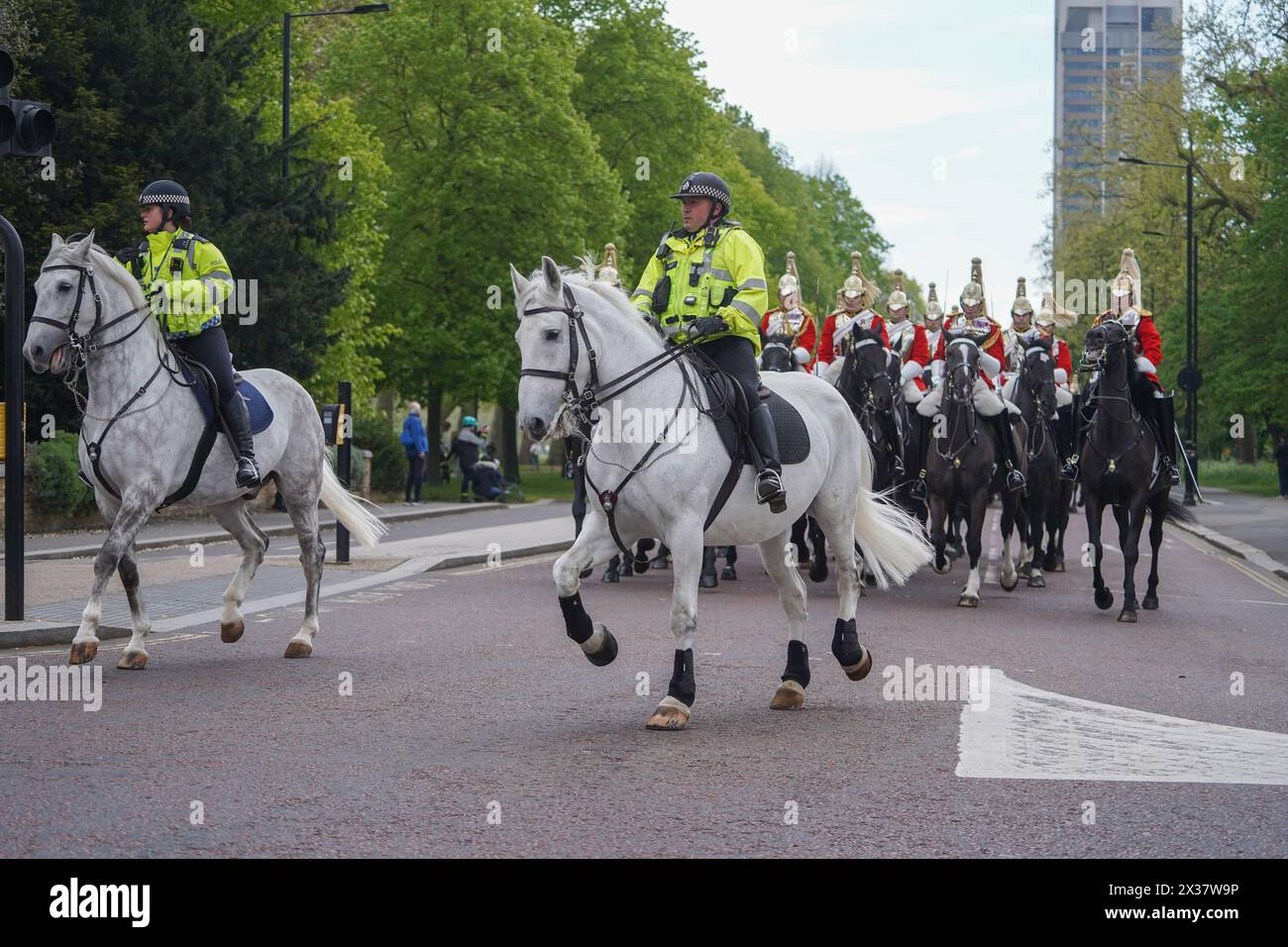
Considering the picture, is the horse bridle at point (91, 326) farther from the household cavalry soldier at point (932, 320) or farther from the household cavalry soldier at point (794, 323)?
the household cavalry soldier at point (932, 320)

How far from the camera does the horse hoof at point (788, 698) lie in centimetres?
904

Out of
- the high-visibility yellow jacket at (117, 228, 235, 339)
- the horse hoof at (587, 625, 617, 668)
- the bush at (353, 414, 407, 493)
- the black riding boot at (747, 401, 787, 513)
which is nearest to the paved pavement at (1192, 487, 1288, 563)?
the black riding boot at (747, 401, 787, 513)

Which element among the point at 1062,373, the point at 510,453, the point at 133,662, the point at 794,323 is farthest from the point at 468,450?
the point at 133,662

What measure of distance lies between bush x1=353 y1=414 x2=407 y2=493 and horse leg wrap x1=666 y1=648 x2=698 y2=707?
28.3 meters

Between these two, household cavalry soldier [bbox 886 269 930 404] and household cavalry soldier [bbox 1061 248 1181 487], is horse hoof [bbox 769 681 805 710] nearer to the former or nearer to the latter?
household cavalry soldier [bbox 1061 248 1181 487]

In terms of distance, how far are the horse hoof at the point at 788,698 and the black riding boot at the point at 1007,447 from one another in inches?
328

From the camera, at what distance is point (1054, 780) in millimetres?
A: 7070

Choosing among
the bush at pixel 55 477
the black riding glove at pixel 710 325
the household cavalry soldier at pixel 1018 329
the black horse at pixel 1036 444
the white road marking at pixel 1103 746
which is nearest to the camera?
the white road marking at pixel 1103 746

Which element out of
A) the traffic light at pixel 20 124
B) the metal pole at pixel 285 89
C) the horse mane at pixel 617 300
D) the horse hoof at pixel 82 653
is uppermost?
the metal pole at pixel 285 89

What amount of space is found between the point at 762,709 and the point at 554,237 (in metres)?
36.7

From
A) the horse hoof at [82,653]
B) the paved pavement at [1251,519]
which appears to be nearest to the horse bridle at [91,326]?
the horse hoof at [82,653]

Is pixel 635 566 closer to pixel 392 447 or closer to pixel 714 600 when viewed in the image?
pixel 714 600

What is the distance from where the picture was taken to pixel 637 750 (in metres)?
7.73

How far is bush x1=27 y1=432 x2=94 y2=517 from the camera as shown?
23734 millimetres
